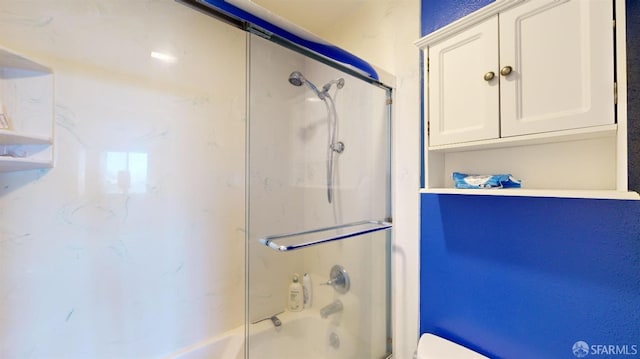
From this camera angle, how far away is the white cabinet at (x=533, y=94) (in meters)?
0.67

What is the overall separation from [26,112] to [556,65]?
185 cm

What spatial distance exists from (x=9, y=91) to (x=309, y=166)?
1174mm

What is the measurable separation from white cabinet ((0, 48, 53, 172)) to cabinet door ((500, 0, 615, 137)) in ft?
5.44

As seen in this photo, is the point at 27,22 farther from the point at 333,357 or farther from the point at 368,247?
the point at 333,357

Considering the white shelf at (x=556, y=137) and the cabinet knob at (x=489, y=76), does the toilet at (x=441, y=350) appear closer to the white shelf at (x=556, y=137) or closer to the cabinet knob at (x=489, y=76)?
the white shelf at (x=556, y=137)

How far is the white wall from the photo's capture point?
1.30 m

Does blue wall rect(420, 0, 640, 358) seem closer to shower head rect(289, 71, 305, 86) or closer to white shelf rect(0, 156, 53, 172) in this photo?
shower head rect(289, 71, 305, 86)

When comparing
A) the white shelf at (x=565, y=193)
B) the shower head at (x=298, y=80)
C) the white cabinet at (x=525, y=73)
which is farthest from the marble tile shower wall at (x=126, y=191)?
the white shelf at (x=565, y=193)

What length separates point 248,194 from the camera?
101cm

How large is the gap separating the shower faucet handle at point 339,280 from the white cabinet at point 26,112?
1.33m

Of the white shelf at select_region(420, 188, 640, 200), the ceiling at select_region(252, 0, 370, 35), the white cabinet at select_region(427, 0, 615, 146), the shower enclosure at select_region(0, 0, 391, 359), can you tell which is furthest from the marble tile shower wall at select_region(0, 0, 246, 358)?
the white shelf at select_region(420, 188, 640, 200)

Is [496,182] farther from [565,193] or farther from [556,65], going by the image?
[556,65]

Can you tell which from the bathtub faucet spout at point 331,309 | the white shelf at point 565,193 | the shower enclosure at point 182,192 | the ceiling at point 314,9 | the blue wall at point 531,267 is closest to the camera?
the white shelf at point 565,193

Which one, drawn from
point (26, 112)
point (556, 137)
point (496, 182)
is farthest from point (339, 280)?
point (26, 112)
